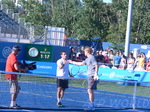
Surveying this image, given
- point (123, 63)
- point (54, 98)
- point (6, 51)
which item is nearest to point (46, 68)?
point (6, 51)

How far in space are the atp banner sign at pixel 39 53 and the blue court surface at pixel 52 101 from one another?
1046 centimetres

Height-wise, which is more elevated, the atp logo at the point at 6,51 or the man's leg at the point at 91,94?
the atp logo at the point at 6,51

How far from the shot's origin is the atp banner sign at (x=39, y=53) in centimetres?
2234

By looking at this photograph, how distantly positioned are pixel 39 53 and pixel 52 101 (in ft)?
37.4

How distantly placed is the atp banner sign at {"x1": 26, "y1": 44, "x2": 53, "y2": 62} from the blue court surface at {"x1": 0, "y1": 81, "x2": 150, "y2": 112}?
34.3 feet

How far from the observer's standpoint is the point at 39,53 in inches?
892

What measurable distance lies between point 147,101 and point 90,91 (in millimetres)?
2625

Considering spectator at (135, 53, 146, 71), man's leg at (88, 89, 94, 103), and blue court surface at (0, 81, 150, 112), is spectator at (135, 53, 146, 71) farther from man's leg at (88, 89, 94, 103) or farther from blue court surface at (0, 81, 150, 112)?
man's leg at (88, 89, 94, 103)

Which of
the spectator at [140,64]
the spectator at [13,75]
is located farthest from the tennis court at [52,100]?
the spectator at [140,64]

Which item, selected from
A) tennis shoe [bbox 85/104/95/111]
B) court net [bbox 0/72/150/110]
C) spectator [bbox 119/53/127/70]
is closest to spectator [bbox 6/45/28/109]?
court net [bbox 0/72/150/110]

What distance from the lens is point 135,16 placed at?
4762 cm

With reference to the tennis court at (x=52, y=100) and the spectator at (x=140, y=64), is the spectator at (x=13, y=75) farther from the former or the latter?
the spectator at (x=140, y=64)

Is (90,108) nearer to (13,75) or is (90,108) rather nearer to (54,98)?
(54,98)

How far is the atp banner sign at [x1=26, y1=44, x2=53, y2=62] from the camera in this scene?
2234 centimetres
